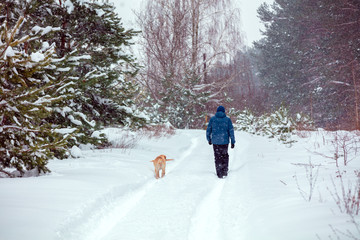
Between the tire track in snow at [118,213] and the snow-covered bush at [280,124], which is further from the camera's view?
the snow-covered bush at [280,124]

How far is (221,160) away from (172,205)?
2.94 metres

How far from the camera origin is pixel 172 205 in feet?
14.3

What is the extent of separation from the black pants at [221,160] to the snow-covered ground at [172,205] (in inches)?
13.1

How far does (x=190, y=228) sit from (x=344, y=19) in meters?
18.0

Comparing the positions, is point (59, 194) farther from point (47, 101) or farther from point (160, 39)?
point (160, 39)

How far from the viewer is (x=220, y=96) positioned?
22953 millimetres

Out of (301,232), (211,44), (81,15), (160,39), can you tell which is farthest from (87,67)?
(211,44)

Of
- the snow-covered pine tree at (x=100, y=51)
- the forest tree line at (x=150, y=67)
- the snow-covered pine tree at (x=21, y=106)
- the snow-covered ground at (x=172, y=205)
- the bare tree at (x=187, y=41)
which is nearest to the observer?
the snow-covered ground at (x=172, y=205)

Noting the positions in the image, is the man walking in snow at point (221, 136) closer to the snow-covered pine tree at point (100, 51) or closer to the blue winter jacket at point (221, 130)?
the blue winter jacket at point (221, 130)

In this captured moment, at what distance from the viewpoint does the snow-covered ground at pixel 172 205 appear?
3051 millimetres

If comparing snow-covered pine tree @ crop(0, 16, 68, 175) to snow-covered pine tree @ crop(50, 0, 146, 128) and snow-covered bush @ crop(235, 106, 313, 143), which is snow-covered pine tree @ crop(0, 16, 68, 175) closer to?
snow-covered pine tree @ crop(50, 0, 146, 128)

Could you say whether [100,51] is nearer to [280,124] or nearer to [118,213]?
[118,213]

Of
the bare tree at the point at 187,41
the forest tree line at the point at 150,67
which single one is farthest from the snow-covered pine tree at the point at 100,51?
the bare tree at the point at 187,41

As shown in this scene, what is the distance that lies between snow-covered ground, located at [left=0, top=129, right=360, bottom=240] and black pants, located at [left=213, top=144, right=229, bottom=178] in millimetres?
332
